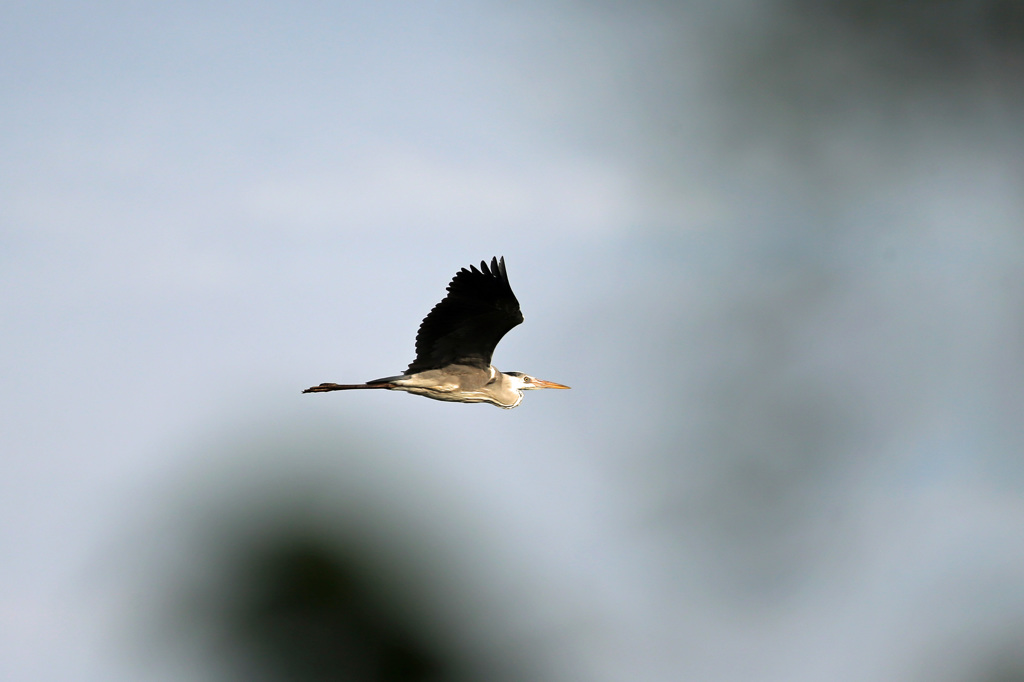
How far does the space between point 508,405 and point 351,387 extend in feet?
7.38

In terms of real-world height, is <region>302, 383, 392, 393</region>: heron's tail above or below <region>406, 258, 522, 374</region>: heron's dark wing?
below

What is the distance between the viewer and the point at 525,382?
13.5 m

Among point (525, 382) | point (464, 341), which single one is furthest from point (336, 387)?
point (525, 382)

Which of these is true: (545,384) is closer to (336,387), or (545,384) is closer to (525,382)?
(525,382)

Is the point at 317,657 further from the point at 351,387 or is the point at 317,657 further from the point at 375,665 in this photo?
the point at 351,387

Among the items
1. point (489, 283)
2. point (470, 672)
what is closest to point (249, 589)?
point (470, 672)

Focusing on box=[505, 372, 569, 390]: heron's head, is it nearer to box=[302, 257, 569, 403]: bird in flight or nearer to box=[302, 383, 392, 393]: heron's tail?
box=[302, 257, 569, 403]: bird in flight

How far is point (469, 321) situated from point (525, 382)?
2224 millimetres

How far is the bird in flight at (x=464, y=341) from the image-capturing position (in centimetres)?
1109

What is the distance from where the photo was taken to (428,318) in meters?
11.5

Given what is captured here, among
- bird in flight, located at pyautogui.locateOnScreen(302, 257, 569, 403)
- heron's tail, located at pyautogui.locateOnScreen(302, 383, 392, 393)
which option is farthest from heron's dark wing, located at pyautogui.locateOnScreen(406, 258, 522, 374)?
heron's tail, located at pyautogui.locateOnScreen(302, 383, 392, 393)

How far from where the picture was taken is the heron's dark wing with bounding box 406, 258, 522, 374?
11023 millimetres

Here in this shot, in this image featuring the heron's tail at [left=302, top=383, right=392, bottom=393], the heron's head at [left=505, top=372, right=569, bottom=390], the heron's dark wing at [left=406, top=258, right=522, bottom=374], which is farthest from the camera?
the heron's head at [left=505, top=372, right=569, bottom=390]

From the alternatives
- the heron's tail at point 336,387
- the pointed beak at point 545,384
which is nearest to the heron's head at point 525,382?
the pointed beak at point 545,384
